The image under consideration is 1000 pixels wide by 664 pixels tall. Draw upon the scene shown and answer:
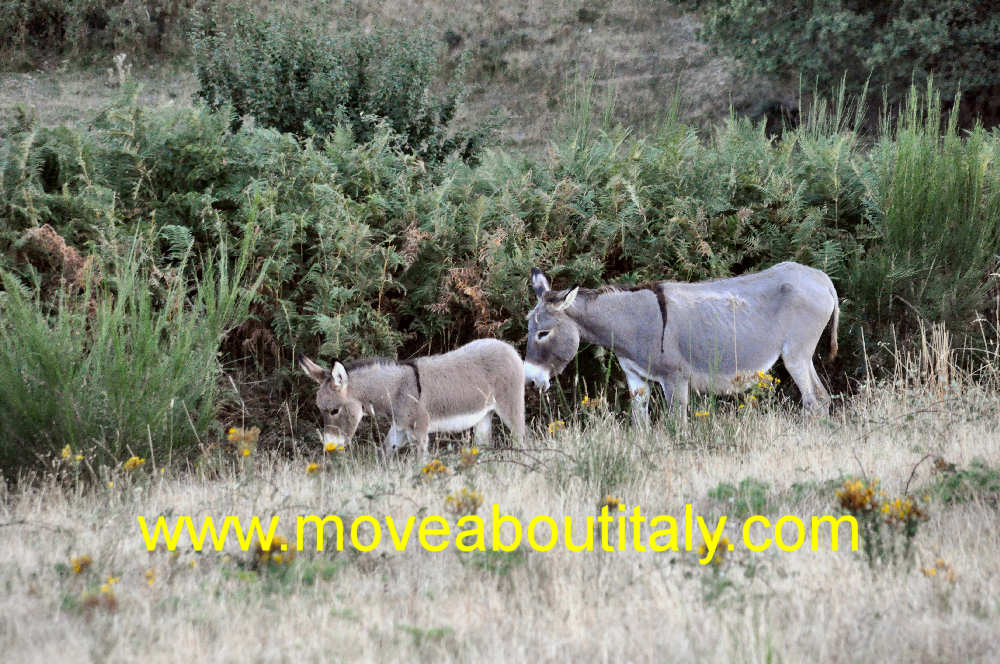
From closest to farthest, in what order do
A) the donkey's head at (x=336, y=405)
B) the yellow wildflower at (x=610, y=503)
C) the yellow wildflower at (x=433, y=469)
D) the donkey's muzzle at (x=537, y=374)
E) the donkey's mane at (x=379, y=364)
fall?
the yellow wildflower at (x=610, y=503) < the yellow wildflower at (x=433, y=469) < the donkey's head at (x=336, y=405) < the donkey's mane at (x=379, y=364) < the donkey's muzzle at (x=537, y=374)

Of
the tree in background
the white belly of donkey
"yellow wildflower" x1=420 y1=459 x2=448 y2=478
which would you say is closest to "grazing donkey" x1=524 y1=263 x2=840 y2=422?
the white belly of donkey

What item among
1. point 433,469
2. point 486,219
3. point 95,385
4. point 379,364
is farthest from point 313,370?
point 486,219

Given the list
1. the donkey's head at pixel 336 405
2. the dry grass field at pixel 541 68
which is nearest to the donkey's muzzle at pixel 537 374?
the donkey's head at pixel 336 405

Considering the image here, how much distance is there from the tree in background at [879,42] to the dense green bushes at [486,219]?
1154cm

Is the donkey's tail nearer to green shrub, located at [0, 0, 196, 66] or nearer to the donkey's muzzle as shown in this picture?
the donkey's muzzle

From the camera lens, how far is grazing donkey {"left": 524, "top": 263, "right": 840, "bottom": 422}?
828 cm

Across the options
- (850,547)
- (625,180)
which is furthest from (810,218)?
(850,547)

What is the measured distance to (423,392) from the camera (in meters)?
7.74

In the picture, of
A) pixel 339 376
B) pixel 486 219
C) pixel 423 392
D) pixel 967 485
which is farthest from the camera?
pixel 486 219

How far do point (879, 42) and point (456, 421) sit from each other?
1828cm

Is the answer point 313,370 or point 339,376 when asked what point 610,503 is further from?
point 313,370

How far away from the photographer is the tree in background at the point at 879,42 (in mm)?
21797

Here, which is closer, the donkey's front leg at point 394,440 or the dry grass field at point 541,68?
the donkey's front leg at point 394,440

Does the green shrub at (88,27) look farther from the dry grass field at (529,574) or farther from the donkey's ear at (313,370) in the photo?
the dry grass field at (529,574)
